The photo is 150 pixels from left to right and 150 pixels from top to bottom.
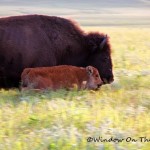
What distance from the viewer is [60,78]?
9.59 meters

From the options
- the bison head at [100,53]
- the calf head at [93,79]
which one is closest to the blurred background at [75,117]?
the calf head at [93,79]

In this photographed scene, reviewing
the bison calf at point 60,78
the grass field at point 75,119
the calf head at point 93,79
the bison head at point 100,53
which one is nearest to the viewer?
the grass field at point 75,119

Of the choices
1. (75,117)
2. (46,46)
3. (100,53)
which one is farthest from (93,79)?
(75,117)

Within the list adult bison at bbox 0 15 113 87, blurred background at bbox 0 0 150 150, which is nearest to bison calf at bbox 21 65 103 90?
blurred background at bbox 0 0 150 150

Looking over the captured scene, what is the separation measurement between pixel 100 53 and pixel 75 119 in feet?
13.5

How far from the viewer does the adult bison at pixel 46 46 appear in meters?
9.93

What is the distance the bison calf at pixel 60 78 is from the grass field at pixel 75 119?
225 millimetres

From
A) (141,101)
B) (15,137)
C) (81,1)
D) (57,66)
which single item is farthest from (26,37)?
(81,1)

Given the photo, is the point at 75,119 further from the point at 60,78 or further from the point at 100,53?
the point at 100,53

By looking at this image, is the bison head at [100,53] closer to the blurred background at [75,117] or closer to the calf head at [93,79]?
the blurred background at [75,117]

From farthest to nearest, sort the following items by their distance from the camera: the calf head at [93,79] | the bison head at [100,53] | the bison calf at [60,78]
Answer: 1. the bison head at [100,53]
2. the calf head at [93,79]
3. the bison calf at [60,78]

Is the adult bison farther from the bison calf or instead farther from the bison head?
the bison calf

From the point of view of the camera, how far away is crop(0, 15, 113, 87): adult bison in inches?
391

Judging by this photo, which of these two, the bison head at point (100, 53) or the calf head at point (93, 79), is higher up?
the bison head at point (100, 53)
